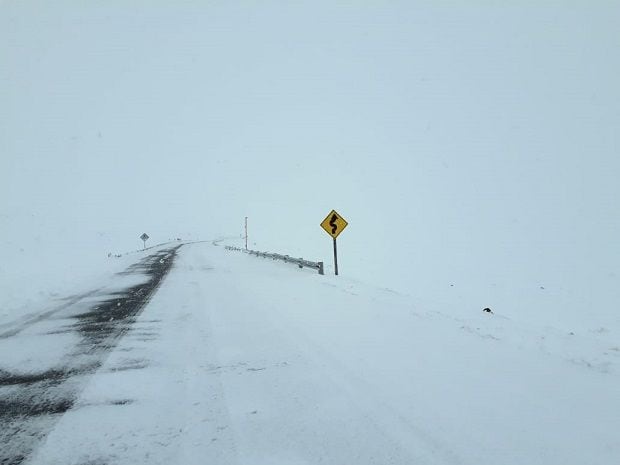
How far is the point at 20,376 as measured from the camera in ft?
16.3

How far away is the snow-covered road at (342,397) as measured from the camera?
3.13 m

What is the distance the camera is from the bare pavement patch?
354 cm

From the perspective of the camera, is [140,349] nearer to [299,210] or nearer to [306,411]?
[306,411]

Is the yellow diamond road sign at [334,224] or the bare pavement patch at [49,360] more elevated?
the yellow diamond road sign at [334,224]

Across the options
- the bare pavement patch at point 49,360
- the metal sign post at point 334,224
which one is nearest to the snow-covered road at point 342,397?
the bare pavement patch at point 49,360

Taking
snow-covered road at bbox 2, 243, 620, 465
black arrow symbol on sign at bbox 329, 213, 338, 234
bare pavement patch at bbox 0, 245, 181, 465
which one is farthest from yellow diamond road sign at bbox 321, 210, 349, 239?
snow-covered road at bbox 2, 243, 620, 465

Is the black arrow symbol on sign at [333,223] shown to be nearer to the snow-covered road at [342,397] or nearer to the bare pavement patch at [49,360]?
the bare pavement patch at [49,360]

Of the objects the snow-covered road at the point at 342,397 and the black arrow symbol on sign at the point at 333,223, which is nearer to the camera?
the snow-covered road at the point at 342,397

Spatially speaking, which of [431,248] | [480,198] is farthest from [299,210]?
[431,248]

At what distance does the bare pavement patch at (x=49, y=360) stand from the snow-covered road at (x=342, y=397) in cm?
14

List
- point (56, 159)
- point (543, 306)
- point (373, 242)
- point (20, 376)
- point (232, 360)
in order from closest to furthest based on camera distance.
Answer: point (20, 376)
point (232, 360)
point (543, 306)
point (373, 242)
point (56, 159)

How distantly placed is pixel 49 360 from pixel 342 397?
4.23 metres

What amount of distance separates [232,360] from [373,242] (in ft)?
120

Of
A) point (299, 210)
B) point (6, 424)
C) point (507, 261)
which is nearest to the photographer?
point (6, 424)
